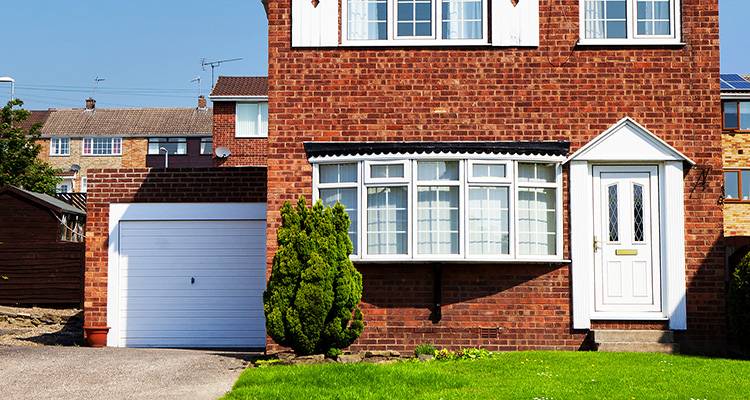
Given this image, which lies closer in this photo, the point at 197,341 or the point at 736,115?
the point at 197,341

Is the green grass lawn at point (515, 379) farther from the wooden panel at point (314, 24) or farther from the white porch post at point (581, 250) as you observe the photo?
the wooden panel at point (314, 24)

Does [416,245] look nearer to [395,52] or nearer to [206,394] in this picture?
[395,52]

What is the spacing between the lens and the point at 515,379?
1023cm

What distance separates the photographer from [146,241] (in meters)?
15.3

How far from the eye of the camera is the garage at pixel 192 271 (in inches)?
601

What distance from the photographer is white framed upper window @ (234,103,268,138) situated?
118 feet

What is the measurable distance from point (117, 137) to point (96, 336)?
150 feet

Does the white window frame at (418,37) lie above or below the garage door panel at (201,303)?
above

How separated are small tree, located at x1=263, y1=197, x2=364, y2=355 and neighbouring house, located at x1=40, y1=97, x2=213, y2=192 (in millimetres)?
45213

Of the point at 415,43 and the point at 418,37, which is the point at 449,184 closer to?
the point at 415,43

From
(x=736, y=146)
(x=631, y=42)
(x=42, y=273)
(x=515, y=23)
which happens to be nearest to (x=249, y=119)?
(x=42, y=273)

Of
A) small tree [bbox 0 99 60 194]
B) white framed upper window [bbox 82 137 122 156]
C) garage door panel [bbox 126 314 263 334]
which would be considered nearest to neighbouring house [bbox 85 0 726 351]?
garage door panel [bbox 126 314 263 334]

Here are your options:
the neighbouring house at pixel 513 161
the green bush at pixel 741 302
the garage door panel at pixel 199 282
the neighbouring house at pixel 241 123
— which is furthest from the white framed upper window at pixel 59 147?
the green bush at pixel 741 302

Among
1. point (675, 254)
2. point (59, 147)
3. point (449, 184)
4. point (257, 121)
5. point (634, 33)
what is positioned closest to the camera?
point (449, 184)
